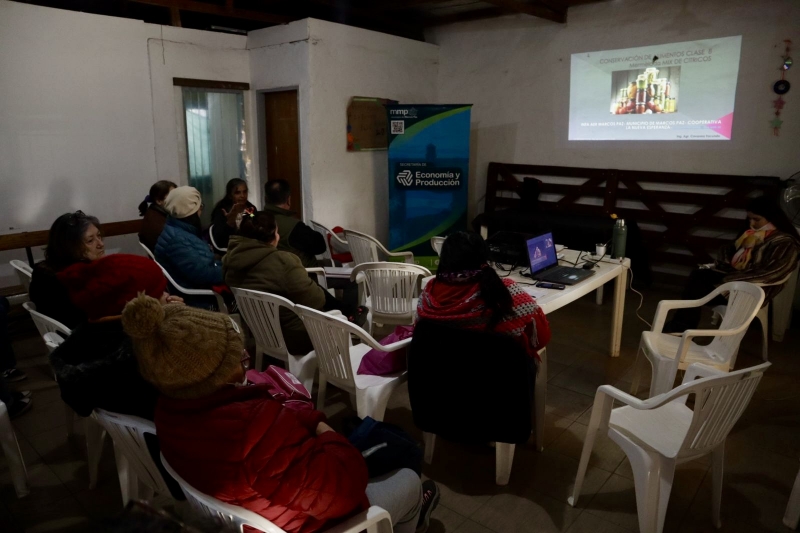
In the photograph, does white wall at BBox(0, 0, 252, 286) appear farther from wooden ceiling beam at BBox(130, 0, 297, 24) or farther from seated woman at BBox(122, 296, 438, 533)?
seated woman at BBox(122, 296, 438, 533)

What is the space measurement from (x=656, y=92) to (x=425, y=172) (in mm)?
2329

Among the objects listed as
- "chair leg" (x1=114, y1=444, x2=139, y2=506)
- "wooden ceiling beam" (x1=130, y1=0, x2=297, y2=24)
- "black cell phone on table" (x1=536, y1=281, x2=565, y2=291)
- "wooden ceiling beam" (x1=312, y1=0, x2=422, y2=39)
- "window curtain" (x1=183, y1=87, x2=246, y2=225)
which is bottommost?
"chair leg" (x1=114, y1=444, x2=139, y2=506)

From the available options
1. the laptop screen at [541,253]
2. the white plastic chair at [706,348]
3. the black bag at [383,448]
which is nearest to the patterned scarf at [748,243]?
the white plastic chair at [706,348]

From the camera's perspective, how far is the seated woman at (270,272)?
2697mm

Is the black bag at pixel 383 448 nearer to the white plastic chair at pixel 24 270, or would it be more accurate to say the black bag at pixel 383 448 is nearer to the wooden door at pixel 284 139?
the white plastic chair at pixel 24 270

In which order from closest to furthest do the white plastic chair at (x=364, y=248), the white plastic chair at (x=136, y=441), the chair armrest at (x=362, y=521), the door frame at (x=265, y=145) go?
1. the chair armrest at (x=362, y=521)
2. the white plastic chair at (x=136, y=441)
3. the white plastic chair at (x=364, y=248)
4. the door frame at (x=265, y=145)

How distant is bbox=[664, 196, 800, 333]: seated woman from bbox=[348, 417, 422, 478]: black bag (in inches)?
103

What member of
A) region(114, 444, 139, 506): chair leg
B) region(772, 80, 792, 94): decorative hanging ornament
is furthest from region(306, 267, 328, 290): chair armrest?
region(772, 80, 792, 94): decorative hanging ornament

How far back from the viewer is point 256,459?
126cm

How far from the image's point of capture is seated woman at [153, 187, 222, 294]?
3.28 meters

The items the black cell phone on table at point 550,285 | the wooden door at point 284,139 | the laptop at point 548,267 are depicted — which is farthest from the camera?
the wooden door at point 284,139

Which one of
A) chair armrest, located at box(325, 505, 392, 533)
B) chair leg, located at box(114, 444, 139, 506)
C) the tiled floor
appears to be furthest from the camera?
the tiled floor

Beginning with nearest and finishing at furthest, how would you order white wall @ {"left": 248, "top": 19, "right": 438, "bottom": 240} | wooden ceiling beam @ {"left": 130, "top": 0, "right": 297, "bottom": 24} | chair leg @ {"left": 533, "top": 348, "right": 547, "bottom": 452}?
chair leg @ {"left": 533, "top": 348, "right": 547, "bottom": 452} < wooden ceiling beam @ {"left": 130, "top": 0, "right": 297, "bottom": 24} < white wall @ {"left": 248, "top": 19, "right": 438, "bottom": 240}

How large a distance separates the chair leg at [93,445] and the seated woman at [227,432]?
3.74ft
